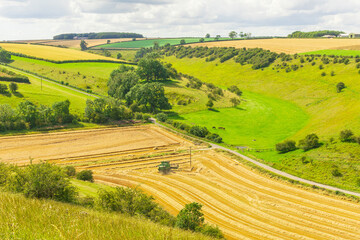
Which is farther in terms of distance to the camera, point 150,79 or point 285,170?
point 150,79

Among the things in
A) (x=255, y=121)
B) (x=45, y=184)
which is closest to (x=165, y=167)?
(x=45, y=184)

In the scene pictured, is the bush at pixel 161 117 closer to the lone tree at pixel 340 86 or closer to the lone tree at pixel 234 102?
the lone tree at pixel 234 102

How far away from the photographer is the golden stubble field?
41062 millimetres

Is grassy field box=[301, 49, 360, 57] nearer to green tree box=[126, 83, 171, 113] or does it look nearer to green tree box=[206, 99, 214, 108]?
green tree box=[206, 99, 214, 108]

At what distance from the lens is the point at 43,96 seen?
10181 centimetres

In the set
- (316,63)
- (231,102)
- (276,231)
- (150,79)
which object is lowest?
(276,231)

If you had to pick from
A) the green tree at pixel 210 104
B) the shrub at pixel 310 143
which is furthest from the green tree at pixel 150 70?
the shrub at pixel 310 143

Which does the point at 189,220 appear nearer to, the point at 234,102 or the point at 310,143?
the point at 310,143

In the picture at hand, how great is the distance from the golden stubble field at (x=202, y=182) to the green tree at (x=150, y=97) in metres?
22.5

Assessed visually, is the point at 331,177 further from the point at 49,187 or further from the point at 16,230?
the point at 16,230

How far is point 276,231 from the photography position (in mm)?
39469

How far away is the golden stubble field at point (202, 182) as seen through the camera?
41.1 metres

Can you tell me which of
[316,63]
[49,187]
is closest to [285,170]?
[49,187]

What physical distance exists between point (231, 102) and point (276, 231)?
9092cm
